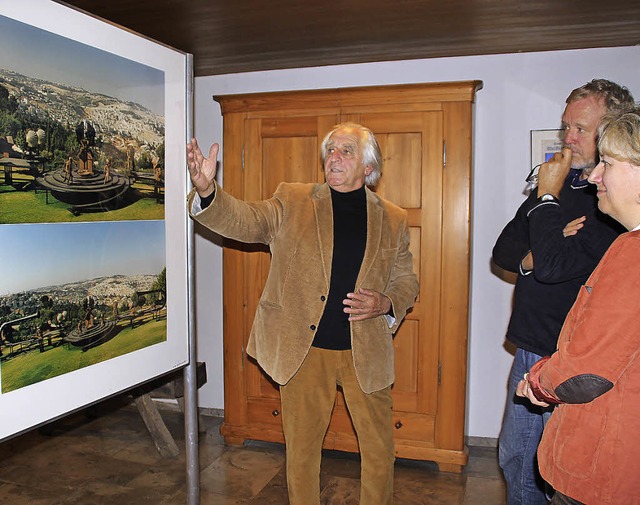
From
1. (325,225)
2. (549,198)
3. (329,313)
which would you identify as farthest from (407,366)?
(549,198)

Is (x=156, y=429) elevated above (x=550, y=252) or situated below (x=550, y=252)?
below

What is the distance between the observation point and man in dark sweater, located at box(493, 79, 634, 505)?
5.81 ft

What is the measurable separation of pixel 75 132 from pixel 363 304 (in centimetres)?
115

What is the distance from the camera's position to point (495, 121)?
3.41 metres

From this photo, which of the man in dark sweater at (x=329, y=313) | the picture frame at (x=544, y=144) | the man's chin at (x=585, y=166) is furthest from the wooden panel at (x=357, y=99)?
the man's chin at (x=585, y=166)

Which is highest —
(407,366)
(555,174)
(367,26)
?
(367,26)

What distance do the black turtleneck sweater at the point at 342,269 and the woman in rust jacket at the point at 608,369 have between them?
1.02 meters

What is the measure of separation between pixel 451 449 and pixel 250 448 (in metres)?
1.17

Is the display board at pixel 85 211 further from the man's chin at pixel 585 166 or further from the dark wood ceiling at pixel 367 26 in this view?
the man's chin at pixel 585 166

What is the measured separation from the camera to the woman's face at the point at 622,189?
128 cm

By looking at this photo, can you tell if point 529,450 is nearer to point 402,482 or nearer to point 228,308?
point 402,482

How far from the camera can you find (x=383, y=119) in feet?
10.4

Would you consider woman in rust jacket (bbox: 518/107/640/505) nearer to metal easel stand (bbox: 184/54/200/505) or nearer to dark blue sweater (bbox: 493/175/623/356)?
dark blue sweater (bbox: 493/175/623/356)

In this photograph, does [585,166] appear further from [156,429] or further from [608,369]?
[156,429]
